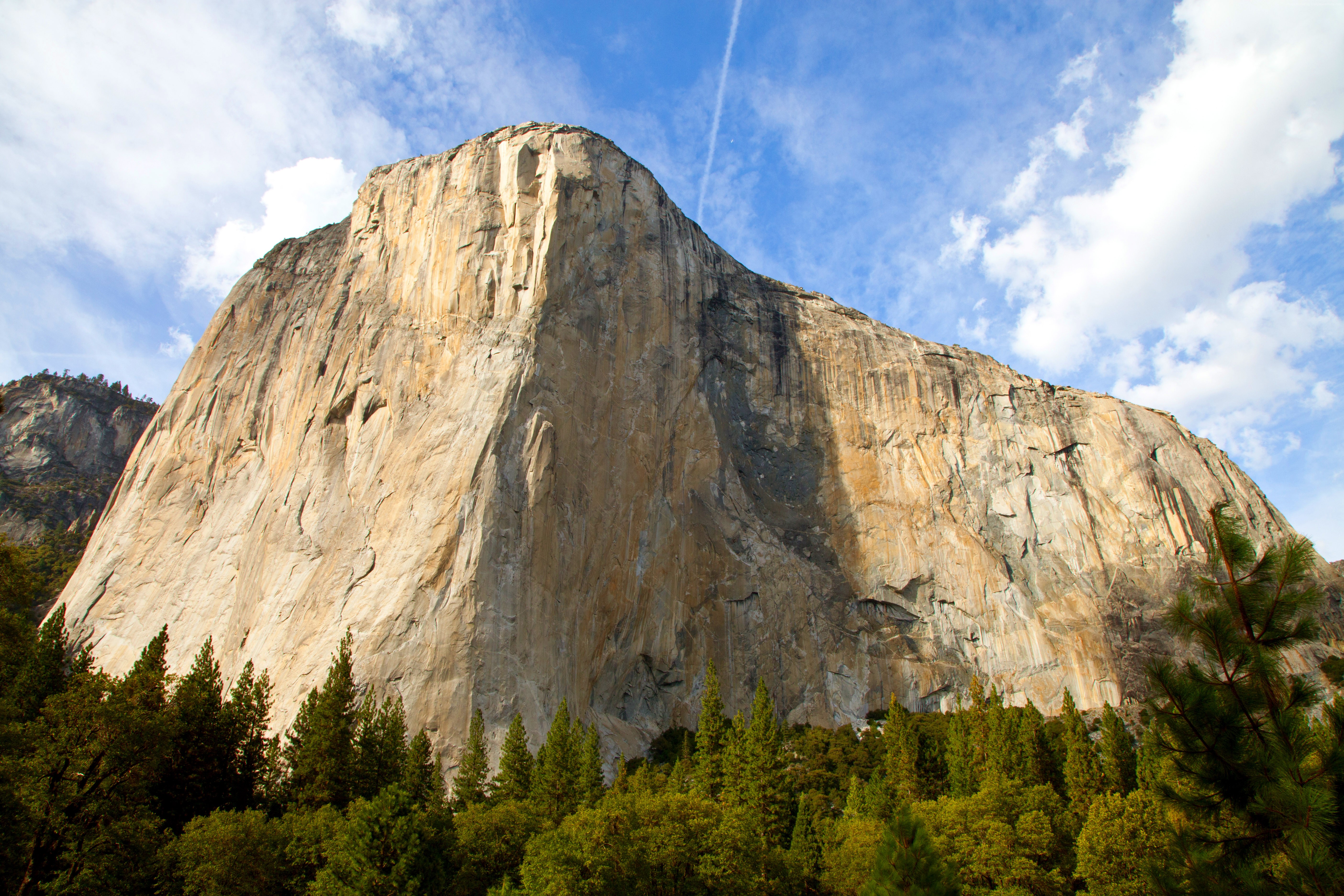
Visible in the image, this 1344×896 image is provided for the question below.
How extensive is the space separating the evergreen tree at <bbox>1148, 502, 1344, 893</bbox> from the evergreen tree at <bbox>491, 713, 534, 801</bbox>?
77.5ft

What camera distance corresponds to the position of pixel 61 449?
78.5m

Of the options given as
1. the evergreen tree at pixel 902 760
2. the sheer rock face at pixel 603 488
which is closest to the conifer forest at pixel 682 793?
the evergreen tree at pixel 902 760

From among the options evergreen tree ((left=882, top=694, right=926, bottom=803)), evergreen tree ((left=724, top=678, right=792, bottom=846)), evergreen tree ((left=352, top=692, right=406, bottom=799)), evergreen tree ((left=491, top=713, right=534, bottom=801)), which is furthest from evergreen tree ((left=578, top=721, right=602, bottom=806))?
evergreen tree ((left=882, top=694, right=926, bottom=803))

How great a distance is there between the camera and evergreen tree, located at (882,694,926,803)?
1364 inches

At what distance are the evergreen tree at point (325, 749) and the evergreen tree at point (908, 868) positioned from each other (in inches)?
745

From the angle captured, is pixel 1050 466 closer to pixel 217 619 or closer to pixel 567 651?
pixel 567 651

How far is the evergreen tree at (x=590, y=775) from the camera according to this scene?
2855 centimetres

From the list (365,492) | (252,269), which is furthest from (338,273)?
(365,492)

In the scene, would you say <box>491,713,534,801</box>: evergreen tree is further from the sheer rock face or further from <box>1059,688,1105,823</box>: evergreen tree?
<box>1059,688,1105,823</box>: evergreen tree

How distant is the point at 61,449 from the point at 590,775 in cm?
7423

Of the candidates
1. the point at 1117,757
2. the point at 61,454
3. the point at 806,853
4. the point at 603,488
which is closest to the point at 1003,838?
the point at 806,853

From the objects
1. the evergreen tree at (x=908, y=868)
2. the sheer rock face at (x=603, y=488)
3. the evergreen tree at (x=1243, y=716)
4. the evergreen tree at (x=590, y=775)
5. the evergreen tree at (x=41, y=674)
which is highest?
the sheer rock face at (x=603, y=488)

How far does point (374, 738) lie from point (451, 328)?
2360 centimetres

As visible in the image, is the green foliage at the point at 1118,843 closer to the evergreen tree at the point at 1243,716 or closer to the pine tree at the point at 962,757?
the pine tree at the point at 962,757
